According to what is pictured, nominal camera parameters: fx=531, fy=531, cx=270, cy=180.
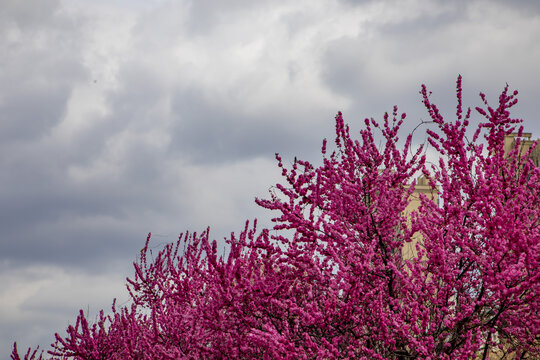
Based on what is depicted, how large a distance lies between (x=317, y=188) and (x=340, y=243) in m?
0.96

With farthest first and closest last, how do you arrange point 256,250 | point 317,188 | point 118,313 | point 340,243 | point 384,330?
point 118,313, point 256,250, point 317,188, point 340,243, point 384,330

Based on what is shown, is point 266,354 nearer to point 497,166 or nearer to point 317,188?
point 317,188

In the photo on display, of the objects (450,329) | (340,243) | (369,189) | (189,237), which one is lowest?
(450,329)

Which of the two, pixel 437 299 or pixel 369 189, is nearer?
pixel 437 299

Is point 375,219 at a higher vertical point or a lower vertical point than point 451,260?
higher

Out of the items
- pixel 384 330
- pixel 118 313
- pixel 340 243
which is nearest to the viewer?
pixel 384 330

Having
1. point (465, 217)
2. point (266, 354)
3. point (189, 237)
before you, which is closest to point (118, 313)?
point (189, 237)

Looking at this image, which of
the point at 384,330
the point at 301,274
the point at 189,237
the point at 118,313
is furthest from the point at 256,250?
the point at 118,313

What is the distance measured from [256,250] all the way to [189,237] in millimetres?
6103

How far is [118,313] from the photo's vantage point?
14.4 metres

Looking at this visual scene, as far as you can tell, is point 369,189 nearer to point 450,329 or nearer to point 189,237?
point 450,329

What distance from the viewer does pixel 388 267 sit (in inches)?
266

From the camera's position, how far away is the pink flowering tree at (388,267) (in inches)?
238

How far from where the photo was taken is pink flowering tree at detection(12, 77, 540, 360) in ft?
19.8
